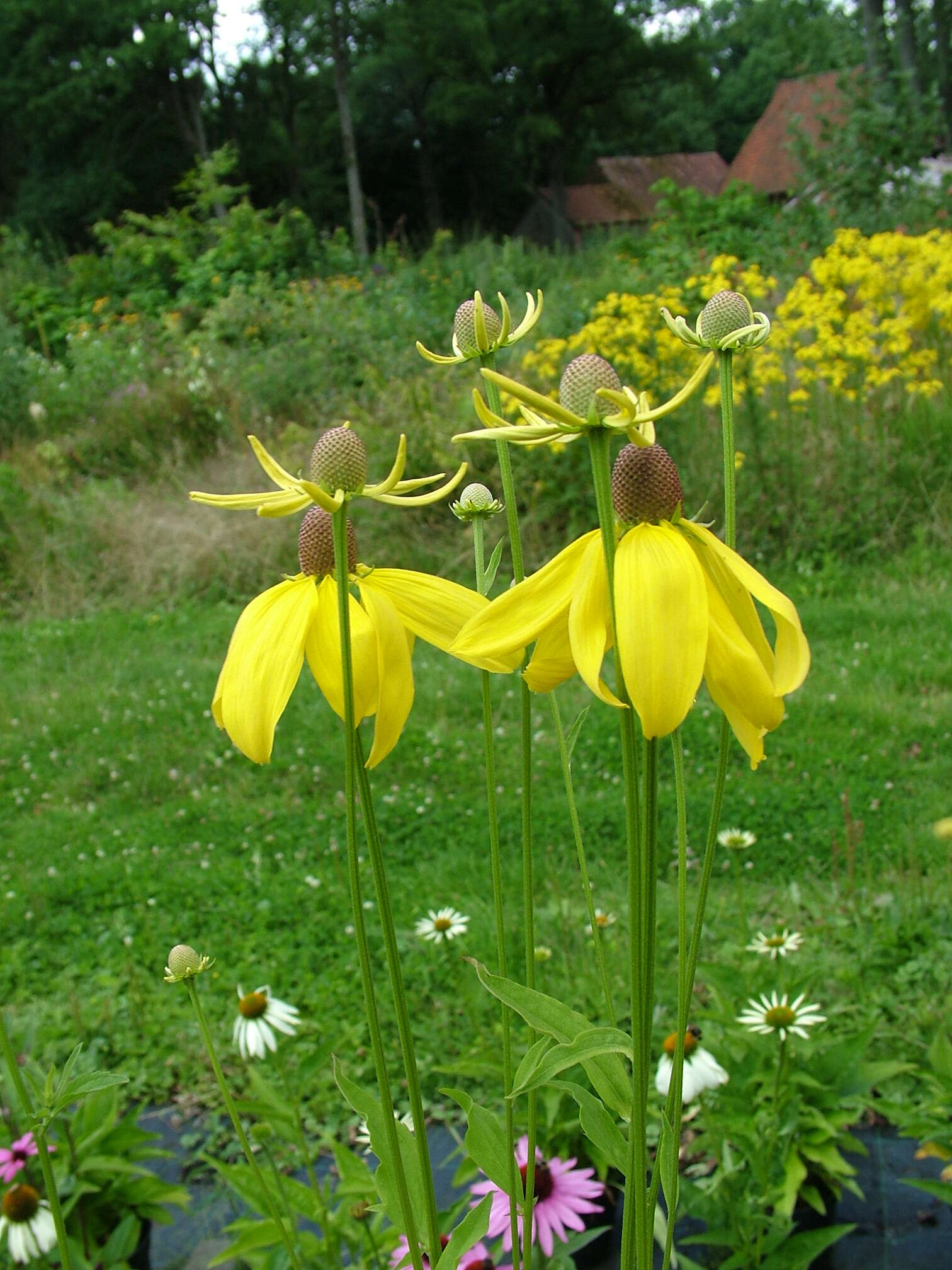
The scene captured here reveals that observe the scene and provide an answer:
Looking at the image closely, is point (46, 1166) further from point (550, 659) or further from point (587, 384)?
point (587, 384)

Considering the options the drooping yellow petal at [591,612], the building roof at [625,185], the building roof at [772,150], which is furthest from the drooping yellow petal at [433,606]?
the building roof at [625,185]

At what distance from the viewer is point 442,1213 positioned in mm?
1264

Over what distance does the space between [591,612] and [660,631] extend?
0.17 ft

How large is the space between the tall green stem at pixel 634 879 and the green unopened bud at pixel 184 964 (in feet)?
1.27

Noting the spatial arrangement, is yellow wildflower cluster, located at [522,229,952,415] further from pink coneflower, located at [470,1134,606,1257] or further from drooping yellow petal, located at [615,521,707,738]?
drooping yellow petal, located at [615,521,707,738]

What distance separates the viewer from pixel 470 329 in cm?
78

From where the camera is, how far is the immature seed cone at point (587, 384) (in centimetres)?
56

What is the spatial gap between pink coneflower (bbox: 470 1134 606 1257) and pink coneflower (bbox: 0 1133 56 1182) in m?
0.60

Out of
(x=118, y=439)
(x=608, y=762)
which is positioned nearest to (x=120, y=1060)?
(x=608, y=762)

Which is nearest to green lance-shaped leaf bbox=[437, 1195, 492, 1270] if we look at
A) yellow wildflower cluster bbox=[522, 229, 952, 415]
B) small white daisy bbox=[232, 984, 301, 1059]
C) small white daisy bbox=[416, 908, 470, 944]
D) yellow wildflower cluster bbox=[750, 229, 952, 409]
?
small white daisy bbox=[232, 984, 301, 1059]

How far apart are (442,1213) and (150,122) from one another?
21.4 meters

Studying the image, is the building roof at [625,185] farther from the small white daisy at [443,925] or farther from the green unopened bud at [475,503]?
the green unopened bud at [475,503]

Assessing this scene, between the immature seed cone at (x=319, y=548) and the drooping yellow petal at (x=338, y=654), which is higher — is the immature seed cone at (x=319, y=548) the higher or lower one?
the higher one

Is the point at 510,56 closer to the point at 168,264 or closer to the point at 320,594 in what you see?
the point at 168,264
